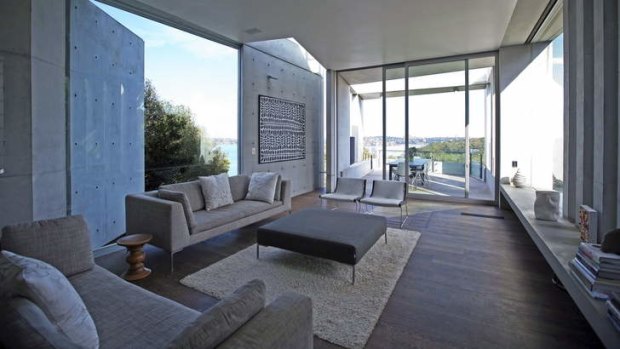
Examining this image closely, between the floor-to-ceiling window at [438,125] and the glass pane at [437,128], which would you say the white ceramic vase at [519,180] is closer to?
the floor-to-ceiling window at [438,125]

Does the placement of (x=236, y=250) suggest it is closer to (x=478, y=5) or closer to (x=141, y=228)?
(x=141, y=228)

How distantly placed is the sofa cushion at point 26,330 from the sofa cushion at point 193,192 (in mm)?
2926

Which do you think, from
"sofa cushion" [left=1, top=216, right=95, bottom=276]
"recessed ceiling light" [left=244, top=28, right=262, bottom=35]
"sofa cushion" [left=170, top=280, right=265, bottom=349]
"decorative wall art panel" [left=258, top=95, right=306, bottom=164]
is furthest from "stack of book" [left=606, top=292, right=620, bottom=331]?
"decorative wall art panel" [left=258, top=95, right=306, bottom=164]

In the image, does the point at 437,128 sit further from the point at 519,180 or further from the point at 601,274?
the point at 601,274

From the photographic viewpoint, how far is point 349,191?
5516mm

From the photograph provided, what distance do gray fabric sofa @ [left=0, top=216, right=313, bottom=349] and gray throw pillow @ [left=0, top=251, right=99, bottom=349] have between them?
12 cm

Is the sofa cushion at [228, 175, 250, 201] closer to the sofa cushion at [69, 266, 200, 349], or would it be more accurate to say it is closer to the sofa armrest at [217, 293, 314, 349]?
the sofa cushion at [69, 266, 200, 349]

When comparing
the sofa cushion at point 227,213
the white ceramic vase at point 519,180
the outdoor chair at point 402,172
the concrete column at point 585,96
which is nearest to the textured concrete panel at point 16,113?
the sofa cushion at point 227,213

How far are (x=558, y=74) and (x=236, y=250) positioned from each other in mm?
4743

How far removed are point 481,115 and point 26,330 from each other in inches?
286

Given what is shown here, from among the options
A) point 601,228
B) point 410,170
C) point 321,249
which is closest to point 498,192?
point 410,170

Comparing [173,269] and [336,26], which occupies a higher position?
[336,26]

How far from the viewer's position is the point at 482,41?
18.1ft

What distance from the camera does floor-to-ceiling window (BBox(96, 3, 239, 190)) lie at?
4195mm
